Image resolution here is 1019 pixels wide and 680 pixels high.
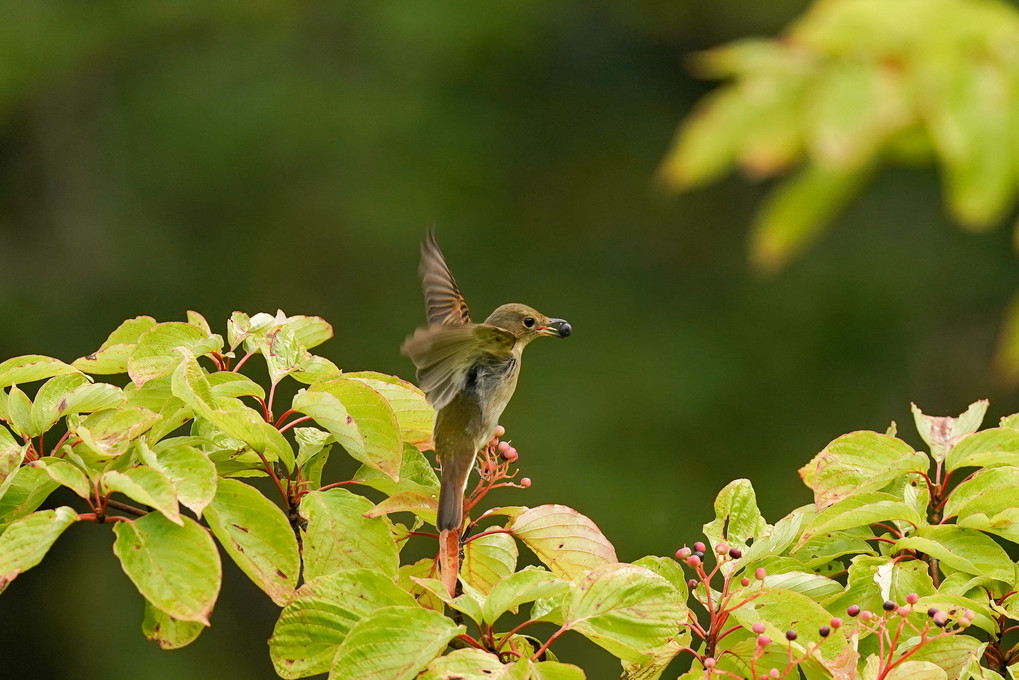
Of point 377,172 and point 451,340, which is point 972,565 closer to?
point 451,340

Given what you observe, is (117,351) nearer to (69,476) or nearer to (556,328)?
(69,476)

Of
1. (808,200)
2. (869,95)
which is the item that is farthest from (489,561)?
(869,95)

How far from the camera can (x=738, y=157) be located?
5.58ft

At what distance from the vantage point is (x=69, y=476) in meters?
1.10

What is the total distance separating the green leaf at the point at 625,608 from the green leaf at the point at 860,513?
0.21 meters

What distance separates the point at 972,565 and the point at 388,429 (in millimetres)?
611

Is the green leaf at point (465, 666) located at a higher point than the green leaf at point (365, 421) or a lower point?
lower

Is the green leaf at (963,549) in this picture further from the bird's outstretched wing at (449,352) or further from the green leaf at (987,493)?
the bird's outstretched wing at (449,352)

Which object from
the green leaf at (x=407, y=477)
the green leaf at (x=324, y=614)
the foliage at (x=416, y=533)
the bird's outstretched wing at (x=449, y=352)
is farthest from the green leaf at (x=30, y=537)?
the bird's outstretched wing at (x=449, y=352)

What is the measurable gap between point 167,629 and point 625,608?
45 cm

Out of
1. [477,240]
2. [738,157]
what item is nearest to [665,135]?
[477,240]

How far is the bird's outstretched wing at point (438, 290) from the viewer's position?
2041mm

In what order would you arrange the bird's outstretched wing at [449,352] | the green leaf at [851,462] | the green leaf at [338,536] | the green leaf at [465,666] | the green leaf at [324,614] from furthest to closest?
1. the bird's outstretched wing at [449,352]
2. the green leaf at [851,462]
3. the green leaf at [338,536]
4. the green leaf at [324,614]
5. the green leaf at [465,666]

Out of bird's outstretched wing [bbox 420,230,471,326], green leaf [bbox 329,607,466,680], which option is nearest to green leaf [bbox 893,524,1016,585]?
green leaf [bbox 329,607,466,680]
